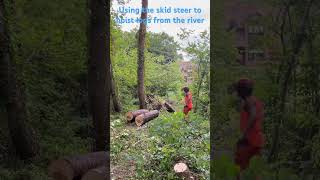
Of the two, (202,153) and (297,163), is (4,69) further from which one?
(297,163)

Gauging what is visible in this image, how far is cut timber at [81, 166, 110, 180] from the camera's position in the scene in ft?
15.0

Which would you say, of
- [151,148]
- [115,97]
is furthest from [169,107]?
[115,97]

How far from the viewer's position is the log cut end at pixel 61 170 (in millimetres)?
4746

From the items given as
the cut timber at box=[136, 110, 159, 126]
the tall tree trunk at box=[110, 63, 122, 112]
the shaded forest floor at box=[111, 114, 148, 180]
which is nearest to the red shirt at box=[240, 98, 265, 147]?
the cut timber at box=[136, 110, 159, 126]

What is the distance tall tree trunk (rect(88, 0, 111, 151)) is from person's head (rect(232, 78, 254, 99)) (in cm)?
126

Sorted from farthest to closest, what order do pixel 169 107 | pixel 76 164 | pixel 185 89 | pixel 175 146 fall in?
pixel 76 164 → pixel 175 146 → pixel 169 107 → pixel 185 89

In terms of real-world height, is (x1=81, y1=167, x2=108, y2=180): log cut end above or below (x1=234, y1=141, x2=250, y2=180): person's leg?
below

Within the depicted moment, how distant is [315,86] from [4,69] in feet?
11.1

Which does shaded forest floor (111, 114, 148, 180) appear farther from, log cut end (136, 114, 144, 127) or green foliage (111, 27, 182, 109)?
green foliage (111, 27, 182, 109)

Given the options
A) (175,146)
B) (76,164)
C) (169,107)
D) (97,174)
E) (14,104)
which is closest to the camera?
(169,107)

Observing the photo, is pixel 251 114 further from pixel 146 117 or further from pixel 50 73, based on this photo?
pixel 50 73

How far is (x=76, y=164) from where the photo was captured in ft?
15.8

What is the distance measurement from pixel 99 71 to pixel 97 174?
3.45 ft

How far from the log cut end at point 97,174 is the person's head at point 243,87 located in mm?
1528
